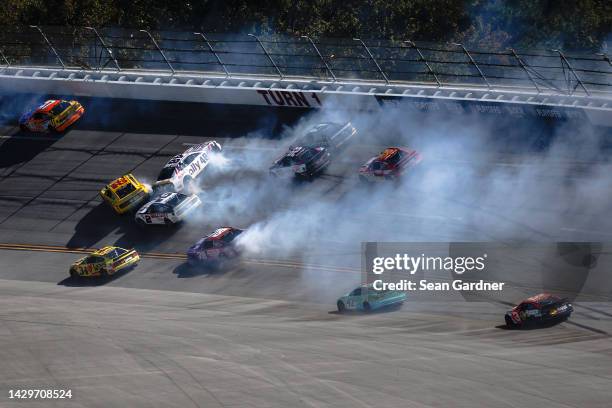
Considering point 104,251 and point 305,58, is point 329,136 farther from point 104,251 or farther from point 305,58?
point 104,251

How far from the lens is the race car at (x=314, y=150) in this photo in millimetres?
35406

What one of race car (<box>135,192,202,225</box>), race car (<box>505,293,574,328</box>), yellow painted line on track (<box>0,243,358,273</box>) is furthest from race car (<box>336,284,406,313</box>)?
race car (<box>135,192,202,225</box>)

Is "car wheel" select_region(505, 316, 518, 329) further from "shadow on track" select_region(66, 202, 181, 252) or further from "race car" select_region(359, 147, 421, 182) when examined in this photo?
"shadow on track" select_region(66, 202, 181, 252)

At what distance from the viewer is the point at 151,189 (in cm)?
3647

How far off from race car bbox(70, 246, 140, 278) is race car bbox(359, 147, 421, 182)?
360 inches

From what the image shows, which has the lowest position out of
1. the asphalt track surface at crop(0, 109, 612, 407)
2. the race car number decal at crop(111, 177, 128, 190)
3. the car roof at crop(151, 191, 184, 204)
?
the asphalt track surface at crop(0, 109, 612, 407)

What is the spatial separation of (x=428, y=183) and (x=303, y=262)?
20.6ft

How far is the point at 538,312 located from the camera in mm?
24766

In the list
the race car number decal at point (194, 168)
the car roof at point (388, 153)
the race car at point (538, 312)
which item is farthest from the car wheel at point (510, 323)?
the race car number decal at point (194, 168)

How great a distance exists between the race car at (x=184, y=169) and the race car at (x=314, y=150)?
3.26 meters

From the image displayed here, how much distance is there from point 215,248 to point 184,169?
6.23m

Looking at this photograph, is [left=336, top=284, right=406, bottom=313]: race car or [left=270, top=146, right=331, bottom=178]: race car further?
[left=270, top=146, right=331, bottom=178]: race car

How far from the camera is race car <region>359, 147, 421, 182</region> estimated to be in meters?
34.0

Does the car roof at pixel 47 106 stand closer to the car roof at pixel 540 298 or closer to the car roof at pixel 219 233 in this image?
the car roof at pixel 219 233
